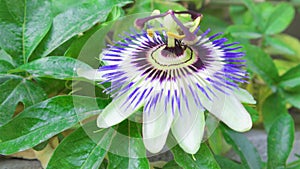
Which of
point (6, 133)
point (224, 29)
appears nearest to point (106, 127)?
point (6, 133)

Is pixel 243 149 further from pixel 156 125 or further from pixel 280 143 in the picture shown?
pixel 156 125

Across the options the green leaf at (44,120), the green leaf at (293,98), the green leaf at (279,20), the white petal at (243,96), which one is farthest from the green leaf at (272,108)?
the green leaf at (44,120)

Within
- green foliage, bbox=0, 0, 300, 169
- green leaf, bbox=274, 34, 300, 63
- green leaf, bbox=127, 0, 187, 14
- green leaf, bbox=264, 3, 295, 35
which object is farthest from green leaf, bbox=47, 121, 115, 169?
green leaf, bbox=274, 34, 300, 63

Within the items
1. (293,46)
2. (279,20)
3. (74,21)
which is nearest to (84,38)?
(74,21)

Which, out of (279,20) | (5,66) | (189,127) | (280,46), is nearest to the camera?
(189,127)

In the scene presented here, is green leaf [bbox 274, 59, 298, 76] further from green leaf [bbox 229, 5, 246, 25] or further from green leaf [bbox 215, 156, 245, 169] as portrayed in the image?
green leaf [bbox 215, 156, 245, 169]

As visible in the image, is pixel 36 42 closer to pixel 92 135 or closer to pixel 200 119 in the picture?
pixel 92 135

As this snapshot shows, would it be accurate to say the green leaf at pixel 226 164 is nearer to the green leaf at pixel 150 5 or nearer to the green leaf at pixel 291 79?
the green leaf at pixel 291 79
